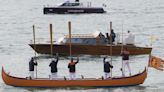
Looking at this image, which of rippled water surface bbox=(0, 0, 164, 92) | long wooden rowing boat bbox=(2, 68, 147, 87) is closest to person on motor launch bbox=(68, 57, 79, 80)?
long wooden rowing boat bbox=(2, 68, 147, 87)

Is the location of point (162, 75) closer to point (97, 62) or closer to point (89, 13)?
point (97, 62)

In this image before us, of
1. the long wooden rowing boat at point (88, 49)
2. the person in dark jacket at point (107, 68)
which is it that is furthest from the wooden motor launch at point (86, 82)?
the long wooden rowing boat at point (88, 49)

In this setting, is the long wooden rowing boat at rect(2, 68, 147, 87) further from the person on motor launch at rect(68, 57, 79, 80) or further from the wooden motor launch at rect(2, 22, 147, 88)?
the person on motor launch at rect(68, 57, 79, 80)

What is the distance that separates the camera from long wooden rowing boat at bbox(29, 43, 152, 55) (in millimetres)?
55188

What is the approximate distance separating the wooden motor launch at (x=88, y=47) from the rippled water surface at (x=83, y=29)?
642 mm

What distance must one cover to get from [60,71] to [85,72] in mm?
2010

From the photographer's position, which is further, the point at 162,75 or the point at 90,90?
the point at 162,75

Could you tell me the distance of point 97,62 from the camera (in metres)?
54.2

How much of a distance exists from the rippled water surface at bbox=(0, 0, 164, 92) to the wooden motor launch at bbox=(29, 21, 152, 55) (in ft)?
2.11

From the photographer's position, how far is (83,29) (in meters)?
80.1

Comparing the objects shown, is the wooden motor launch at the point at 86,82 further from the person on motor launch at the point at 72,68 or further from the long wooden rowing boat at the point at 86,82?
the person on motor launch at the point at 72,68

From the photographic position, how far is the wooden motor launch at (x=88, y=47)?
55.2 m

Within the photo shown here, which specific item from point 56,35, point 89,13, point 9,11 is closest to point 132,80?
point 56,35

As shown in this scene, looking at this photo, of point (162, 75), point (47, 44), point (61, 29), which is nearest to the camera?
point (162, 75)
